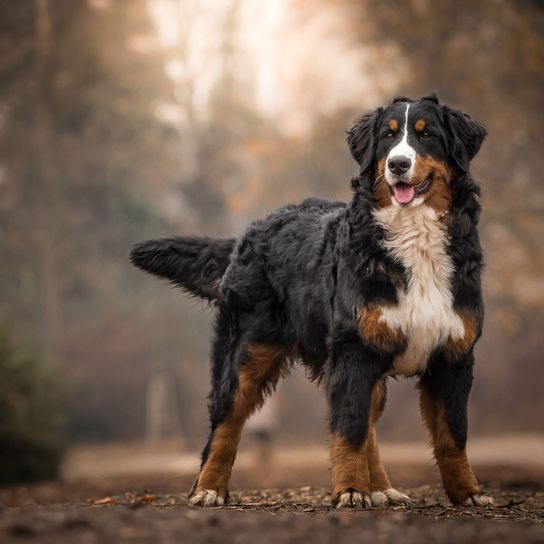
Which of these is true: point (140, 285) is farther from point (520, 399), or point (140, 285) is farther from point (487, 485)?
point (487, 485)

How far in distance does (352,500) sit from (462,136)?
2.34 m

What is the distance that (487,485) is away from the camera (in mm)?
9000

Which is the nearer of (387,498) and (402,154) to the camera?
(402,154)

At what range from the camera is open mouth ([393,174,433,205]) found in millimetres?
5895

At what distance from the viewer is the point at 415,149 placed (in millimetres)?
5871

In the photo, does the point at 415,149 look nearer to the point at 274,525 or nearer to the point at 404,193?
the point at 404,193

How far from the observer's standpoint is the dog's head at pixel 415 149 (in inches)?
230

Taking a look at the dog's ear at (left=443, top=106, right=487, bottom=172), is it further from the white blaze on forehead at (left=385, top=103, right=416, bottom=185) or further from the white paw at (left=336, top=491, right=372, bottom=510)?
the white paw at (left=336, top=491, right=372, bottom=510)

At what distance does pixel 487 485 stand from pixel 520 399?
572 inches

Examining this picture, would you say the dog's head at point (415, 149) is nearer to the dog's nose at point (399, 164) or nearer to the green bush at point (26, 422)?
the dog's nose at point (399, 164)

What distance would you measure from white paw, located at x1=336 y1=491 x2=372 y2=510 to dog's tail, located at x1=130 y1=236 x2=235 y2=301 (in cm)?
216

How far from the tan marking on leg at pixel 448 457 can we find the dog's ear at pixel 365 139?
4.84ft

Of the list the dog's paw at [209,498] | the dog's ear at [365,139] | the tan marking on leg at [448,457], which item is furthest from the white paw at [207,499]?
the dog's ear at [365,139]

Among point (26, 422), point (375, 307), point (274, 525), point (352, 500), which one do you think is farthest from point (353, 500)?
point (26, 422)
